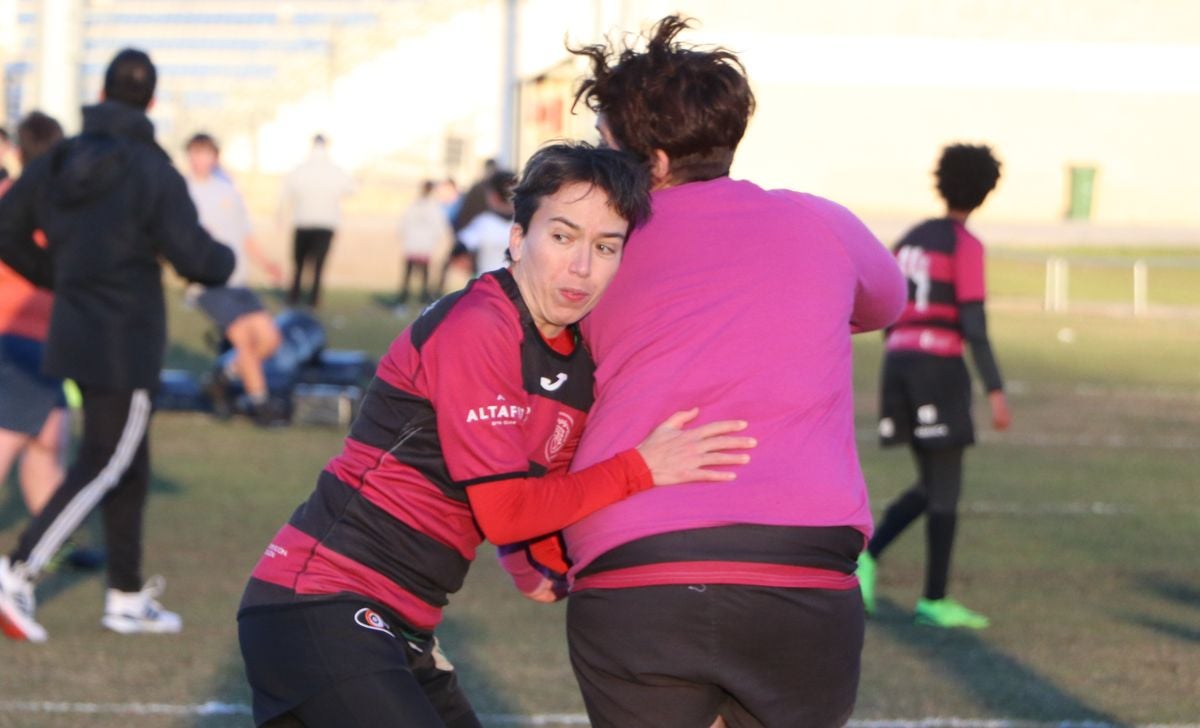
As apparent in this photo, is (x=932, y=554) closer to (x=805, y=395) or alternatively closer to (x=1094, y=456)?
(x=805, y=395)

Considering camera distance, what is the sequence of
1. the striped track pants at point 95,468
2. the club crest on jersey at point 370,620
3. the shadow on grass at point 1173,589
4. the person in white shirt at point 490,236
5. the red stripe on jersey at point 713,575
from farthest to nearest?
1. the person in white shirt at point 490,236
2. the shadow on grass at point 1173,589
3. the striped track pants at point 95,468
4. the club crest on jersey at point 370,620
5. the red stripe on jersey at point 713,575

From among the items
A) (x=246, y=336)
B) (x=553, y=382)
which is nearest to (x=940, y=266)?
(x=553, y=382)

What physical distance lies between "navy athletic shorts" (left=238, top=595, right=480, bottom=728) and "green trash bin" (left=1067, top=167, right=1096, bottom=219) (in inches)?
1863

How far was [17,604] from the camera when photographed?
6.84m

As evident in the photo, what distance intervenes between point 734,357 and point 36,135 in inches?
235

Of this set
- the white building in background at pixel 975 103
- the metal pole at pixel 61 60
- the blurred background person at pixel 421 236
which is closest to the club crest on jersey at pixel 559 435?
the metal pole at pixel 61 60

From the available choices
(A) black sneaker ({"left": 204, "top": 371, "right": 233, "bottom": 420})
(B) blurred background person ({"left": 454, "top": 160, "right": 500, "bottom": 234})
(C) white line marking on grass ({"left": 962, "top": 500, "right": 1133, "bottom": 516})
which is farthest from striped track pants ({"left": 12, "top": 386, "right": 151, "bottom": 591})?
(B) blurred background person ({"left": 454, "top": 160, "right": 500, "bottom": 234})

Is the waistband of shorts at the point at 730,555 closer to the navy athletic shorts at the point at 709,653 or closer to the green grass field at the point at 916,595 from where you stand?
the navy athletic shorts at the point at 709,653

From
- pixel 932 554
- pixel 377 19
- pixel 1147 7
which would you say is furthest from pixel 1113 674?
pixel 1147 7

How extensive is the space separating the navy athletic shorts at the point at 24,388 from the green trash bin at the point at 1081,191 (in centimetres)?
4387

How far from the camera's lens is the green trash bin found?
4853 cm

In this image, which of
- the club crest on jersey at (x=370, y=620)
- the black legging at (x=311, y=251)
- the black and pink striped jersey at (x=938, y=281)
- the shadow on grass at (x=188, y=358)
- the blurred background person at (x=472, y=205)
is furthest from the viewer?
the black legging at (x=311, y=251)

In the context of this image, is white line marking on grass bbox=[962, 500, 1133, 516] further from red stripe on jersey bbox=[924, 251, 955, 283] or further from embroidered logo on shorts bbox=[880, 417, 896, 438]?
red stripe on jersey bbox=[924, 251, 955, 283]

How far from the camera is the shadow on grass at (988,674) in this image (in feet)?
21.0
